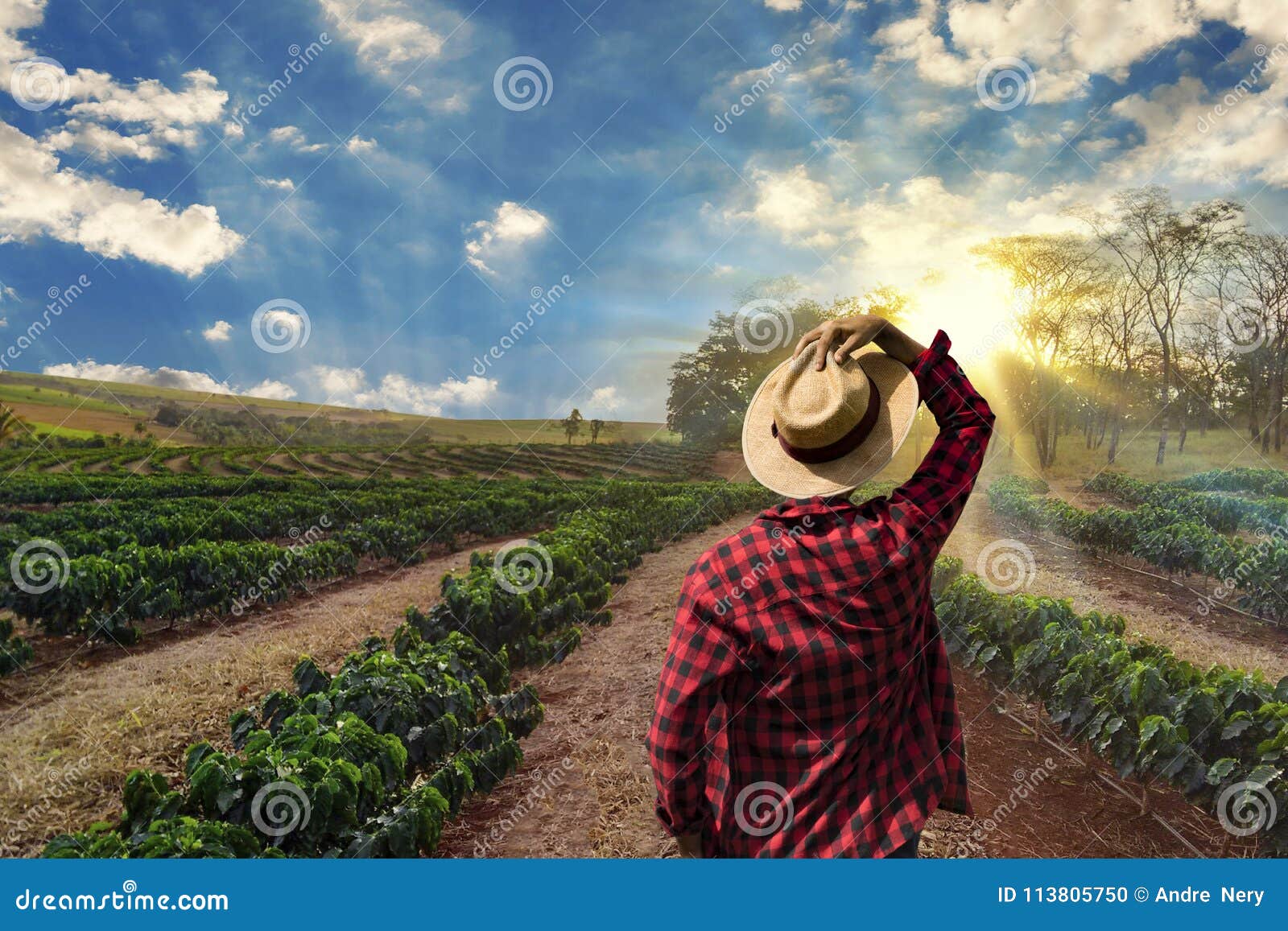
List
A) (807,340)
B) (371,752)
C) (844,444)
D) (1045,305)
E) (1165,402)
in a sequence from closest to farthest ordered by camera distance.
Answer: (844,444), (807,340), (371,752), (1165,402), (1045,305)

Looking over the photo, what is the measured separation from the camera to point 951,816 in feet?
14.9

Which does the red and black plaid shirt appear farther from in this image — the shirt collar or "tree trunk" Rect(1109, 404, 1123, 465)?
"tree trunk" Rect(1109, 404, 1123, 465)

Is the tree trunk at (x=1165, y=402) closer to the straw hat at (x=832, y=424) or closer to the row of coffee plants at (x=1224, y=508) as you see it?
the row of coffee plants at (x=1224, y=508)

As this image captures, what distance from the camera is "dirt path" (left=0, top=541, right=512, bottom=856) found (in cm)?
493

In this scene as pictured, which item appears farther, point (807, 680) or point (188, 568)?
point (188, 568)

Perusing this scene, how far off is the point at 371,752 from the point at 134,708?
3848mm

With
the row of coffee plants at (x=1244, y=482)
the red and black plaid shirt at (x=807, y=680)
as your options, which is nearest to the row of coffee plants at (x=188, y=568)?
the red and black plaid shirt at (x=807, y=680)

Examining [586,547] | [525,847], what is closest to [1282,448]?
[586,547]

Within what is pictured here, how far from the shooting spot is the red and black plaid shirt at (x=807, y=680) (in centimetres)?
181

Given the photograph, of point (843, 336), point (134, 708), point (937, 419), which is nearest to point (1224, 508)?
point (937, 419)

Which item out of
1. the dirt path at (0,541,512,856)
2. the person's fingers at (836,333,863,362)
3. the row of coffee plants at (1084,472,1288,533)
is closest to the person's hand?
the person's fingers at (836,333,863,362)

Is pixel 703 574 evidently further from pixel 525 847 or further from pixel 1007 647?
pixel 1007 647

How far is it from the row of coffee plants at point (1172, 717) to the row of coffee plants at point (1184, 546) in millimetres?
5236

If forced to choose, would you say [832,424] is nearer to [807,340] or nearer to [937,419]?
[807,340]
